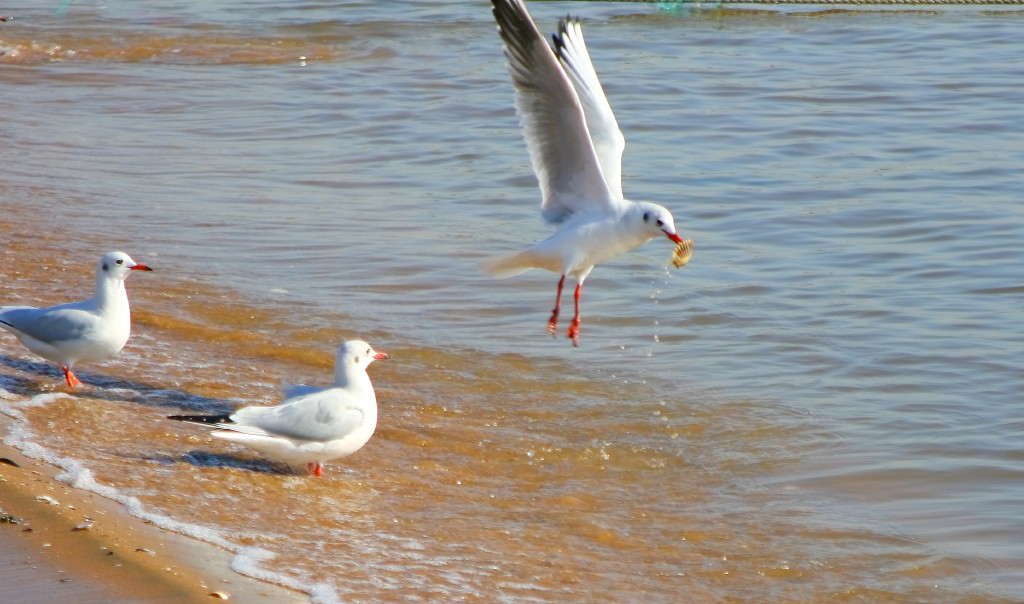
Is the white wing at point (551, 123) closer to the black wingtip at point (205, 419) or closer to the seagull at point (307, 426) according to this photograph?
the seagull at point (307, 426)

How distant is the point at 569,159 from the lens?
22.7ft

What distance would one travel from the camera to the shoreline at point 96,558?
148 inches

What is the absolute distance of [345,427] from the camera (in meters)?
5.25

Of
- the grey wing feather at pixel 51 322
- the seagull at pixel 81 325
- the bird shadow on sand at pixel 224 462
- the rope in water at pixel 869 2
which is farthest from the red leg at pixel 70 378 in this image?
the rope in water at pixel 869 2

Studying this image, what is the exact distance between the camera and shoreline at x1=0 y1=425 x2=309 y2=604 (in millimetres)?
3762

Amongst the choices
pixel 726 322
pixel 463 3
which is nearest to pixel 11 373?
pixel 726 322

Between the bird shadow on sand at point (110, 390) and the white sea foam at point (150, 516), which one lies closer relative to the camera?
the white sea foam at point (150, 516)

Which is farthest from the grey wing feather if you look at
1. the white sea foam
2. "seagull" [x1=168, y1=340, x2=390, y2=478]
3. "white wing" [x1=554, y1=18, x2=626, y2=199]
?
"white wing" [x1=554, y1=18, x2=626, y2=199]

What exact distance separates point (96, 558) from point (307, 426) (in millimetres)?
1294

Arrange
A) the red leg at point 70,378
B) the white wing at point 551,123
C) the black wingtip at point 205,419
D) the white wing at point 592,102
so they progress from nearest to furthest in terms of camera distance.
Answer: the black wingtip at point 205,419 → the red leg at point 70,378 → the white wing at point 551,123 → the white wing at point 592,102

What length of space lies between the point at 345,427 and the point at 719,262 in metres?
4.42

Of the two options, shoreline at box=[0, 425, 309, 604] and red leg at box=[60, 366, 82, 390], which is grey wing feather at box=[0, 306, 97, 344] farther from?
shoreline at box=[0, 425, 309, 604]

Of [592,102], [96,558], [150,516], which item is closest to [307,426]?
[150,516]

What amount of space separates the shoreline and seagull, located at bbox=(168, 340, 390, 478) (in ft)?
2.14
